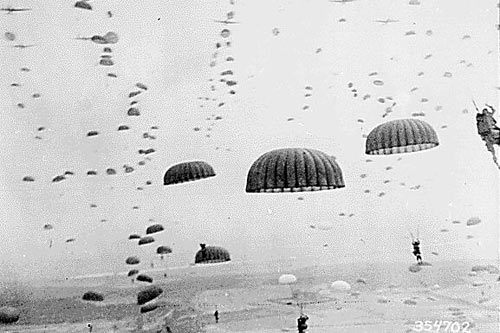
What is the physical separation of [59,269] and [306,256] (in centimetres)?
112

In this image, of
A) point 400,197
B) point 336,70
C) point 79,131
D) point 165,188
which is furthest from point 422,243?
point 79,131

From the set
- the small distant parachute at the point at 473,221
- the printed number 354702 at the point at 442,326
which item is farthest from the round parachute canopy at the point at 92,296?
the small distant parachute at the point at 473,221

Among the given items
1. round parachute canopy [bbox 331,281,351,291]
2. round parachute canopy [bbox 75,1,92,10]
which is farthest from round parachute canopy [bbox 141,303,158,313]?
round parachute canopy [bbox 75,1,92,10]

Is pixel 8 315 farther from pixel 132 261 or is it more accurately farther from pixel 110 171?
pixel 110 171

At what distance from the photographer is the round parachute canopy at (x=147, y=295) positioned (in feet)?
10.8

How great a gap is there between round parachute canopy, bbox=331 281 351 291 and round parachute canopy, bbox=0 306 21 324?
1421 mm

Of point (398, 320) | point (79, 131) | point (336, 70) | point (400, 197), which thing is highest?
point (336, 70)

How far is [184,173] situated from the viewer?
3361 mm

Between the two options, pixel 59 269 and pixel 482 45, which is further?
pixel 482 45

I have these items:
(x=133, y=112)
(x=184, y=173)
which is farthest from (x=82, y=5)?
(x=184, y=173)

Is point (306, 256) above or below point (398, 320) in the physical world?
above

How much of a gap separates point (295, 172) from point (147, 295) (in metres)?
0.88

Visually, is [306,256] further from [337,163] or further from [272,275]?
[337,163]

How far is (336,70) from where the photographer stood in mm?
3479
